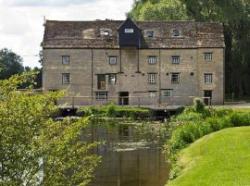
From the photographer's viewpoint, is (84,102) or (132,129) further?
(84,102)

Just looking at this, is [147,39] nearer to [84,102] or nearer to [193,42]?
[193,42]

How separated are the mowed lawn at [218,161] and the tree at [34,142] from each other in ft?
17.9

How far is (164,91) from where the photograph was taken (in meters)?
79.9

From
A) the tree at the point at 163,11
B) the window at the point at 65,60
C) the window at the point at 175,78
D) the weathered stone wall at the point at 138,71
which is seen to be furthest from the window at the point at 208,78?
the window at the point at 65,60

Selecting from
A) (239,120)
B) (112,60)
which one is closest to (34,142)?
(239,120)

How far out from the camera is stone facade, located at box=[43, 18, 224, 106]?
79.2m

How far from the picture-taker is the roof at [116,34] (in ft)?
262

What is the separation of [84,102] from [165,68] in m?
11.1

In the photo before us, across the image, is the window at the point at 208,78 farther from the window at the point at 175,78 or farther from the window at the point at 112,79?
the window at the point at 112,79

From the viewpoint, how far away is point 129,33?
80.8 m

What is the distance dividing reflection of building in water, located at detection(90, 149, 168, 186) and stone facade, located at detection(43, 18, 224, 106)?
1622 inches

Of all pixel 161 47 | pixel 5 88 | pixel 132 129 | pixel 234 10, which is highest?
pixel 234 10

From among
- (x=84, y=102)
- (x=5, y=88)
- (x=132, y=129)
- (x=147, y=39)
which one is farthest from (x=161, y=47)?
(x=5, y=88)

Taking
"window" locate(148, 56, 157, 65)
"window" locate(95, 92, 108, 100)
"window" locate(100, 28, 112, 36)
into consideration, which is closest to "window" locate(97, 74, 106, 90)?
"window" locate(95, 92, 108, 100)
